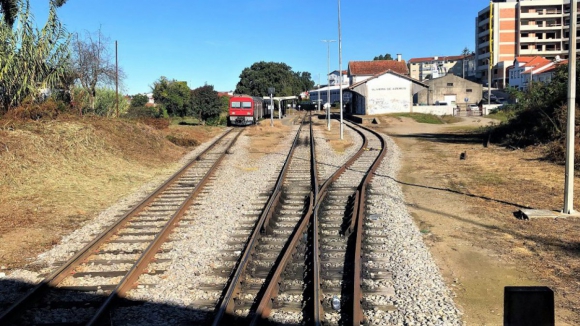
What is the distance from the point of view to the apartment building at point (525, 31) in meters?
88.6

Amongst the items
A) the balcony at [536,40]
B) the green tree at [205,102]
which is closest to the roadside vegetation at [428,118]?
the green tree at [205,102]

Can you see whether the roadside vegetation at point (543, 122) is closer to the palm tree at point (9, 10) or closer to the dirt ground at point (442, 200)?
the dirt ground at point (442, 200)

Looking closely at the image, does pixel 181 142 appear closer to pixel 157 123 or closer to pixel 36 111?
pixel 157 123

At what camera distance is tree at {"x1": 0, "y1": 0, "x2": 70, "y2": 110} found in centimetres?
1570

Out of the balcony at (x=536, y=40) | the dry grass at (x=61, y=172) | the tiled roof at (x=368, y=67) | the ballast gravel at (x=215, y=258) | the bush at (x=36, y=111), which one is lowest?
the ballast gravel at (x=215, y=258)

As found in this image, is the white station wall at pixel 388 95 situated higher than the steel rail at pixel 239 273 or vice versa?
the white station wall at pixel 388 95

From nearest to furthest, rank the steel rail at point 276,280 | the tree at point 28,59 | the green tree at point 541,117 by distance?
the steel rail at point 276,280, the tree at point 28,59, the green tree at point 541,117

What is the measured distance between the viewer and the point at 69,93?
70.7ft

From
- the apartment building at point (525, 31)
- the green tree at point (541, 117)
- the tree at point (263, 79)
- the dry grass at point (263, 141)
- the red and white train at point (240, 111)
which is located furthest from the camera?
the tree at point (263, 79)

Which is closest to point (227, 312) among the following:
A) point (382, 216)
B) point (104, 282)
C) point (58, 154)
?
point (104, 282)

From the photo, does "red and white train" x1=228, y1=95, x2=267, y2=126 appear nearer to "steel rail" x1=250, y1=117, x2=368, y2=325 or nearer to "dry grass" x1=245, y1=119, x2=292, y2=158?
"dry grass" x1=245, y1=119, x2=292, y2=158

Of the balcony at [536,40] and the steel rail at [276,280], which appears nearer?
the steel rail at [276,280]

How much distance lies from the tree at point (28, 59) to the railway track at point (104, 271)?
7.73 m

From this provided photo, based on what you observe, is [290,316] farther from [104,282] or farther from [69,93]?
[69,93]
